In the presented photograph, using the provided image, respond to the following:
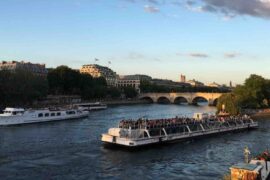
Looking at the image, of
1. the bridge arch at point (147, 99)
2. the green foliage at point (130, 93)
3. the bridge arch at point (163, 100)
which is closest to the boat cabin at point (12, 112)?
the green foliage at point (130, 93)

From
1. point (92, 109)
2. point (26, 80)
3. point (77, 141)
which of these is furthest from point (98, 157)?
point (92, 109)

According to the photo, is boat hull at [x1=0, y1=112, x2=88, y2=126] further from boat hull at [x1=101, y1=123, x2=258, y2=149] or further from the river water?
boat hull at [x1=101, y1=123, x2=258, y2=149]

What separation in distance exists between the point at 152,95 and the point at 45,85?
73.2m

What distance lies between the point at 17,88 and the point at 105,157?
6426 centimetres

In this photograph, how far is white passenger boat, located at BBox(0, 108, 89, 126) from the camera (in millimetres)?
66688

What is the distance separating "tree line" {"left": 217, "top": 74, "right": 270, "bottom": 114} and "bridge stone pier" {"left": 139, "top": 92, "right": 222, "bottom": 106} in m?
40.9

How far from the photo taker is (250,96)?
9994cm

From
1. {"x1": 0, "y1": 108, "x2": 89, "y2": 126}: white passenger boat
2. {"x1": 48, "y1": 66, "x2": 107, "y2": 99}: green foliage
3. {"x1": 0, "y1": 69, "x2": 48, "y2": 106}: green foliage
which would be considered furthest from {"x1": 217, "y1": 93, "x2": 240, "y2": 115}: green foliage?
{"x1": 48, "y1": 66, "x2": 107, "y2": 99}: green foliage

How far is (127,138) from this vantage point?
44000mm

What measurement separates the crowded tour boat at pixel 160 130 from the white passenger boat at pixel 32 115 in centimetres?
2518

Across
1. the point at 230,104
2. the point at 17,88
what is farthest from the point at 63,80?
the point at 230,104

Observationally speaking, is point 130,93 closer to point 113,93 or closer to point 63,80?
point 113,93

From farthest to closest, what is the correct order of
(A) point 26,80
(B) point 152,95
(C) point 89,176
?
(B) point 152,95
(A) point 26,80
(C) point 89,176

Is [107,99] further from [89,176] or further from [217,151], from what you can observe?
[89,176]
